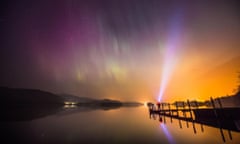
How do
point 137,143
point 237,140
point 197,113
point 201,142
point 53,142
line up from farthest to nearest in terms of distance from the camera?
point 197,113
point 53,142
point 137,143
point 201,142
point 237,140

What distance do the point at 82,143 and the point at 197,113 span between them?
2697 centimetres

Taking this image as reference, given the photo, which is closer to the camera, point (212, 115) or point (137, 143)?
point (137, 143)

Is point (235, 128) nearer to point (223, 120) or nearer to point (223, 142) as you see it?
point (223, 120)

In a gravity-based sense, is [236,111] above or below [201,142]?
above

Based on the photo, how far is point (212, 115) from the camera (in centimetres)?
2709

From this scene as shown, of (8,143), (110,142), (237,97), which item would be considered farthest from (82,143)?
(237,97)

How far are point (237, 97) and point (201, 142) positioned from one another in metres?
55.7

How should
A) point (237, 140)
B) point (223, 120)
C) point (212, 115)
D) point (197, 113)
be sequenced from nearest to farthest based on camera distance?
point (237, 140) < point (223, 120) < point (212, 115) < point (197, 113)

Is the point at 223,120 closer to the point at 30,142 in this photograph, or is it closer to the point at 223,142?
the point at 223,142

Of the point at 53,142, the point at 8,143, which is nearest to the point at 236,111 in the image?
the point at 53,142

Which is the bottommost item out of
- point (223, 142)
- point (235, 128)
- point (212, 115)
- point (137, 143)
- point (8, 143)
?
point (8, 143)

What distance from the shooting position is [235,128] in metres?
20.7

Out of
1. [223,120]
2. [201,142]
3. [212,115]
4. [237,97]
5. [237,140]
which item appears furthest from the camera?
[237,97]

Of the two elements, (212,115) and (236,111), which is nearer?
(236,111)
